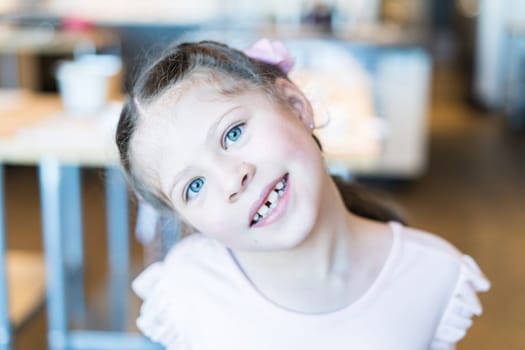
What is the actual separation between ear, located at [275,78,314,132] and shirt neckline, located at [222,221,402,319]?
19cm

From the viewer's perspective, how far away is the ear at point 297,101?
0.96 metres

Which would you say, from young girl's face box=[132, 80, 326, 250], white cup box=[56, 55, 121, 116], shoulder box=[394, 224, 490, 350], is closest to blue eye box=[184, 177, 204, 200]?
young girl's face box=[132, 80, 326, 250]

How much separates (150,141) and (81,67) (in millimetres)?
1543

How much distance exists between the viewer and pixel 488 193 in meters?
4.49

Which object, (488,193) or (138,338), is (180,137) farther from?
(488,193)

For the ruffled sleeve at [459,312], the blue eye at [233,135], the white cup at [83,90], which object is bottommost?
the white cup at [83,90]

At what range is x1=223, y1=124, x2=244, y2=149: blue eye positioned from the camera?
89cm

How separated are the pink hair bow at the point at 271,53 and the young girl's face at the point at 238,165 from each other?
13cm

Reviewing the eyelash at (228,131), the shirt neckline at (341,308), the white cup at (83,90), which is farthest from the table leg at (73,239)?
the eyelash at (228,131)

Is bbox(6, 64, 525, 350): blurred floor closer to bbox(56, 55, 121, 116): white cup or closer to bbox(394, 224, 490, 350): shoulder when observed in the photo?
bbox(56, 55, 121, 116): white cup

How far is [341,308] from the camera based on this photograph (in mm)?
967

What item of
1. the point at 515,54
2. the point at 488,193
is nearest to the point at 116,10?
the point at 515,54

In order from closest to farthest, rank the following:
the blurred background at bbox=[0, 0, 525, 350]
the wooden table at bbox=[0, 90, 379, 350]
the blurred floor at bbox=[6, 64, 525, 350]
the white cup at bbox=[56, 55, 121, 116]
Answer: the wooden table at bbox=[0, 90, 379, 350] < the blurred background at bbox=[0, 0, 525, 350] < the white cup at bbox=[56, 55, 121, 116] < the blurred floor at bbox=[6, 64, 525, 350]

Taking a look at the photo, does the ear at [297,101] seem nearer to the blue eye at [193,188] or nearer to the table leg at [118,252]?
the blue eye at [193,188]
